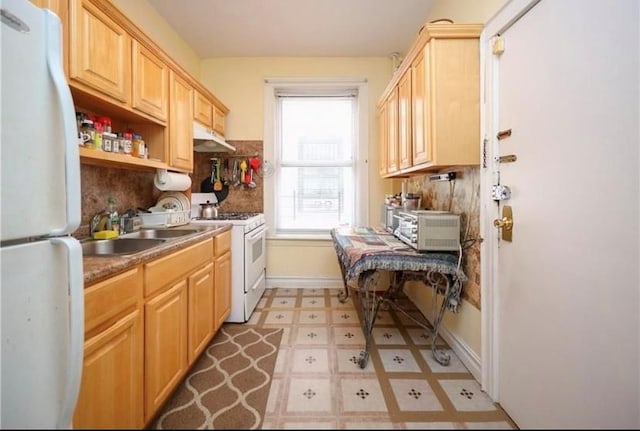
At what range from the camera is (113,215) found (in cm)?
188

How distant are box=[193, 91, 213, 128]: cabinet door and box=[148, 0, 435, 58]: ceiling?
2.33ft

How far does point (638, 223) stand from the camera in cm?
89

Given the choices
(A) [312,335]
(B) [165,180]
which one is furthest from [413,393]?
(B) [165,180]

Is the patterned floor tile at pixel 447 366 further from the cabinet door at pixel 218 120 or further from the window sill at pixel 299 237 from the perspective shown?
the cabinet door at pixel 218 120

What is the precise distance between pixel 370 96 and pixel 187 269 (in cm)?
276

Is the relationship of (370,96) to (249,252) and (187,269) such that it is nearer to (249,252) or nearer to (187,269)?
(249,252)

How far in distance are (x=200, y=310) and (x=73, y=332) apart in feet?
3.86

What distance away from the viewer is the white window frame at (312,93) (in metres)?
3.38

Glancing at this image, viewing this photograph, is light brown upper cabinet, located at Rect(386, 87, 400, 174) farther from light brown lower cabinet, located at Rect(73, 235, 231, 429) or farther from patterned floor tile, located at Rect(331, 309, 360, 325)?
light brown lower cabinet, located at Rect(73, 235, 231, 429)

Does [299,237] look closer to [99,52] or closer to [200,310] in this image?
[200,310]

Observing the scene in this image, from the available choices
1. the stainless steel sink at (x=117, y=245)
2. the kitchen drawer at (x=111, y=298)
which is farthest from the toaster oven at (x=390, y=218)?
the kitchen drawer at (x=111, y=298)

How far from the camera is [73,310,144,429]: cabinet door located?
2.45 feet

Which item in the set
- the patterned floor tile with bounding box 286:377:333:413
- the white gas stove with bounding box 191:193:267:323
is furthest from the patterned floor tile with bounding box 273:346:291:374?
the white gas stove with bounding box 191:193:267:323

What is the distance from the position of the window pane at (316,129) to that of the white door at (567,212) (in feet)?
6.68
